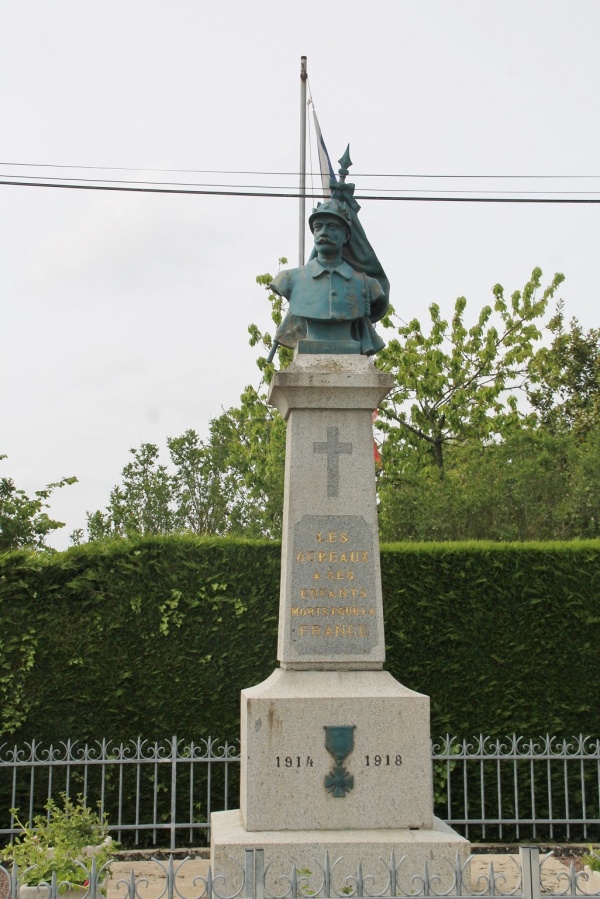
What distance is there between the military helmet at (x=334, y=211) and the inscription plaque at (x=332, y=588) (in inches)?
92.9

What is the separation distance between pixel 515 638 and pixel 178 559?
3.32 metres

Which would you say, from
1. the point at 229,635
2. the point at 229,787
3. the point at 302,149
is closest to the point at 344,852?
the point at 229,787

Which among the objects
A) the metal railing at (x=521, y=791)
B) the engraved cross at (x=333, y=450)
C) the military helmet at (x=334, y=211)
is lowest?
the metal railing at (x=521, y=791)

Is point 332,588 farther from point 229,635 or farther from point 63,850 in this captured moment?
point 229,635

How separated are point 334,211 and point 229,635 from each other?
409cm

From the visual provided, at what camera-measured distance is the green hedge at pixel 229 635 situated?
29.2ft

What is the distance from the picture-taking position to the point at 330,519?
22.6 feet

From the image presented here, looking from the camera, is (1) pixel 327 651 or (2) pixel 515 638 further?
(2) pixel 515 638

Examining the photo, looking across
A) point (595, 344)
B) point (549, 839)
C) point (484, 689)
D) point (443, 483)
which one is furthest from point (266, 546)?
point (595, 344)

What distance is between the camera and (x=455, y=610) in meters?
9.27

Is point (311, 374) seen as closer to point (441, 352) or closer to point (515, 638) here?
point (515, 638)

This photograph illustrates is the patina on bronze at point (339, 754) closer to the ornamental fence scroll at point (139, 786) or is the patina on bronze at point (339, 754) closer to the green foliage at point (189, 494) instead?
the ornamental fence scroll at point (139, 786)

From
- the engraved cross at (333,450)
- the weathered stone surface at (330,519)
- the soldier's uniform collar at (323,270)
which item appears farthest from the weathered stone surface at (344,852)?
the soldier's uniform collar at (323,270)

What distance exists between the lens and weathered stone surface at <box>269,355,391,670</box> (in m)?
6.75
